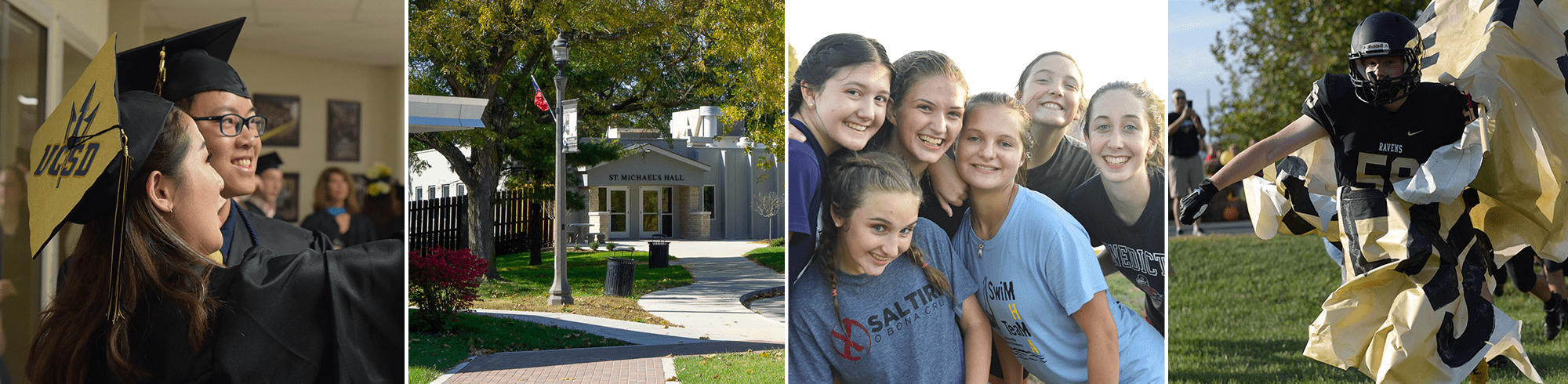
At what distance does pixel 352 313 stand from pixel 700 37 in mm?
7224

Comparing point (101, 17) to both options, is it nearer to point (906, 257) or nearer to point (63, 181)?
point (63, 181)

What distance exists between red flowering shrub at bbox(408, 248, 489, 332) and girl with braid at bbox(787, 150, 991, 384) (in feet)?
16.2

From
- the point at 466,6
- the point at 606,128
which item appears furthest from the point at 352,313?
the point at 606,128

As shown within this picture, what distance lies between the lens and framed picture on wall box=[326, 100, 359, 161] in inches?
106

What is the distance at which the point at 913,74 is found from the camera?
305cm

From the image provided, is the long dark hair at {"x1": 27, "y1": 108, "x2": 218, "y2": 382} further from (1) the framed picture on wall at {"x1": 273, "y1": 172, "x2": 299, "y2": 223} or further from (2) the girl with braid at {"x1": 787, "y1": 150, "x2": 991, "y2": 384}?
(2) the girl with braid at {"x1": 787, "y1": 150, "x2": 991, "y2": 384}

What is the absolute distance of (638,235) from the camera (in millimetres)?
13562

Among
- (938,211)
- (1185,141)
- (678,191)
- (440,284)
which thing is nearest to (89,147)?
(938,211)

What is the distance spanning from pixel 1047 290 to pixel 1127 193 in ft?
1.46

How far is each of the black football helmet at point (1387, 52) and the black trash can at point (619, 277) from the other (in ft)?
24.1

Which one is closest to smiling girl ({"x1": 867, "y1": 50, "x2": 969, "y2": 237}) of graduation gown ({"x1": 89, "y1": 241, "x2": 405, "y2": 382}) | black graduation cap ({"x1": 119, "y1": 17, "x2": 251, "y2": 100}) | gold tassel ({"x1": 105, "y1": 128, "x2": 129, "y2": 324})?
graduation gown ({"x1": 89, "y1": 241, "x2": 405, "y2": 382})

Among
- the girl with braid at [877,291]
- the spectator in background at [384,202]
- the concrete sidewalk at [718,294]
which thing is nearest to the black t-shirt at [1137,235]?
the girl with braid at [877,291]

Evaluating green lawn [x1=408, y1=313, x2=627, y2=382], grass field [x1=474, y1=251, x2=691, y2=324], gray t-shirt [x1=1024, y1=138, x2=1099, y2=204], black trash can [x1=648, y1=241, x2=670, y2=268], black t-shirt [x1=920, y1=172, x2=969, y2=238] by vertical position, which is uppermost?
gray t-shirt [x1=1024, y1=138, x2=1099, y2=204]

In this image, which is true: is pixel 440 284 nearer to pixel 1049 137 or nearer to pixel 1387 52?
pixel 1049 137
